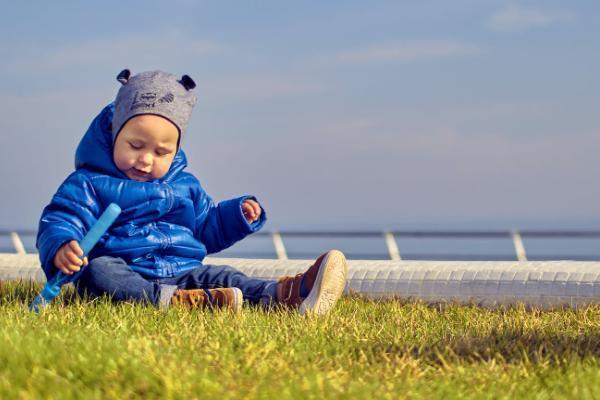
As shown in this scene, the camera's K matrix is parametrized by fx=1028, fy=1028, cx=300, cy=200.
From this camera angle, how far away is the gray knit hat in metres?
6.84

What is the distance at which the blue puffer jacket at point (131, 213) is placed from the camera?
6.82 m

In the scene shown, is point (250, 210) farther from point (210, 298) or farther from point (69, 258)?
point (69, 258)

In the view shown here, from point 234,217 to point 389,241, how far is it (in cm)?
772

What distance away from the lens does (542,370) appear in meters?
4.68

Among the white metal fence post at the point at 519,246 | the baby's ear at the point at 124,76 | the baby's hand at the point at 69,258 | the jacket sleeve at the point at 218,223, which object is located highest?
the baby's ear at the point at 124,76

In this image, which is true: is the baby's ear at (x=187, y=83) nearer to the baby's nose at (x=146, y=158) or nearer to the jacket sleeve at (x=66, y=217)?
the baby's nose at (x=146, y=158)

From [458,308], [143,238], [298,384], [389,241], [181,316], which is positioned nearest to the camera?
[298,384]

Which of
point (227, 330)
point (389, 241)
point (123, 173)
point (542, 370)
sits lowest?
point (389, 241)

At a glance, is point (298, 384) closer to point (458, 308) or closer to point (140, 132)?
point (140, 132)

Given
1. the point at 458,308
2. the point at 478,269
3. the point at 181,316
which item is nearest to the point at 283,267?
the point at 478,269

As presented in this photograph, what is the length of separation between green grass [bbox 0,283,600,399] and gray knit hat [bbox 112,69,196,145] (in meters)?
1.31

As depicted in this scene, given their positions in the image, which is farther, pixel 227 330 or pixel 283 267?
pixel 283 267

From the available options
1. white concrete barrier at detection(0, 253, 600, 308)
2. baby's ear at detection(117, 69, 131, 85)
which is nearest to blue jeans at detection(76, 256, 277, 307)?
baby's ear at detection(117, 69, 131, 85)

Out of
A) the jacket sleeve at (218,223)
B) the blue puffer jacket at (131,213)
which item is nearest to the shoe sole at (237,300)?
the blue puffer jacket at (131,213)
